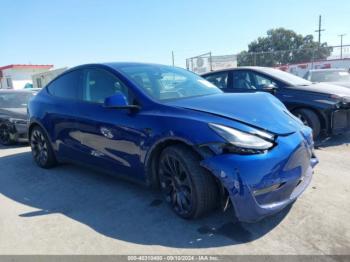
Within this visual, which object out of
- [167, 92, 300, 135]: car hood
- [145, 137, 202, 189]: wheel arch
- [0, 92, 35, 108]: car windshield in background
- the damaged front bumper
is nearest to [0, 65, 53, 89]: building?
[0, 92, 35, 108]: car windshield in background

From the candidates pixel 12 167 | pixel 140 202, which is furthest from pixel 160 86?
pixel 12 167

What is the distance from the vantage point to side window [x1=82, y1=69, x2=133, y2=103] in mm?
3896

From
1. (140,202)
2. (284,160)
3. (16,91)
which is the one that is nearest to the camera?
(284,160)

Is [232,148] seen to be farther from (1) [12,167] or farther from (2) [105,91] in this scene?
(1) [12,167]

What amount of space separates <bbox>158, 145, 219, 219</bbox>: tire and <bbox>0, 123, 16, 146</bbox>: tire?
5.48m

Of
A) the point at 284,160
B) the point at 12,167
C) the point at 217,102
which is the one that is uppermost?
the point at 217,102

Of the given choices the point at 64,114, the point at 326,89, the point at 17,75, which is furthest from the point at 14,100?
the point at 17,75

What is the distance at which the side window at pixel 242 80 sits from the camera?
7133mm

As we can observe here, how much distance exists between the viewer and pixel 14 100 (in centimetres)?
849

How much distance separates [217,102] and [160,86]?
78 centimetres

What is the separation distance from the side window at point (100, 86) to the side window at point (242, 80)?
3.82 m

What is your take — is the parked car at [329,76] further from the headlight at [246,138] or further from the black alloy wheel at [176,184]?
the black alloy wheel at [176,184]

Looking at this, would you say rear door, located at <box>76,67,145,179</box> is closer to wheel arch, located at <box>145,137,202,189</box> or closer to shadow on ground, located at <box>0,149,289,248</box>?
wheel arch, located at <box>145,137,202,189</box>

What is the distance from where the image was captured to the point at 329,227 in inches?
119
